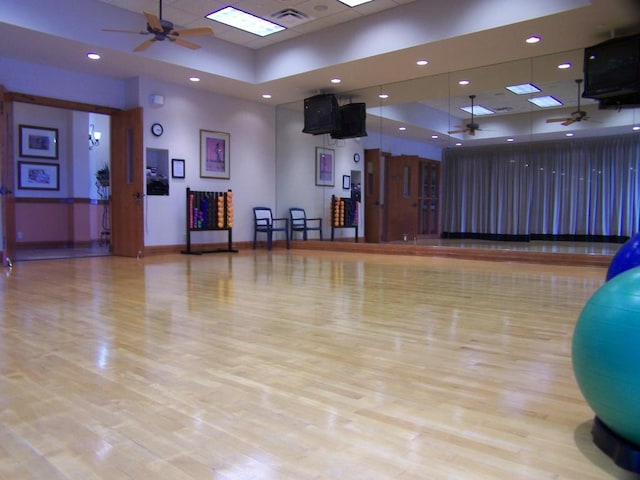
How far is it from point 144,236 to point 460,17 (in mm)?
6081

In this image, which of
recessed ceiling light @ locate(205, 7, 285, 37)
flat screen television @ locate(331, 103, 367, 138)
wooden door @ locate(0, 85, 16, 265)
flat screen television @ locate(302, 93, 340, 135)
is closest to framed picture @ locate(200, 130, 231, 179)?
flat screen television @ locate(302, 93, 340, 135)

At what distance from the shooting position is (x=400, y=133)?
1148 cm

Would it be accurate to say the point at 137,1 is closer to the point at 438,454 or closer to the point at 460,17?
the point at 460,17

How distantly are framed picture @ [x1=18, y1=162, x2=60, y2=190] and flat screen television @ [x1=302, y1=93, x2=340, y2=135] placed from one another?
17.6 feet

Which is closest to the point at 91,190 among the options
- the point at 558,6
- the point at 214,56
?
the point at 214,56

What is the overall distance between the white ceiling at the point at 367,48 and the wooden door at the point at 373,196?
200 centimetres

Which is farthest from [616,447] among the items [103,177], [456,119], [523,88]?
[103,177]

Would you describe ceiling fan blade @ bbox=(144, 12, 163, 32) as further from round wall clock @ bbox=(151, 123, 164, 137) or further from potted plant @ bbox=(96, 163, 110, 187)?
potted plant @ bbox=(96, 163, 110, 187)

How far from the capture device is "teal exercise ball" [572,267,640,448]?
4.32ft

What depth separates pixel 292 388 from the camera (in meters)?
2.06

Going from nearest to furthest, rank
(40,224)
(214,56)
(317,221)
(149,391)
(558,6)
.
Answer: (149,391), (558,6), (214,56), (40,224), (317,221)

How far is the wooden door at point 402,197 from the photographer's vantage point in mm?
11193

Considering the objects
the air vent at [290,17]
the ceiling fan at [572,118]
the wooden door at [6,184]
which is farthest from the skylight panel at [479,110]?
the wooden door at [6,184]

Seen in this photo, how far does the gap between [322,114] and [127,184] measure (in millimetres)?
3772
